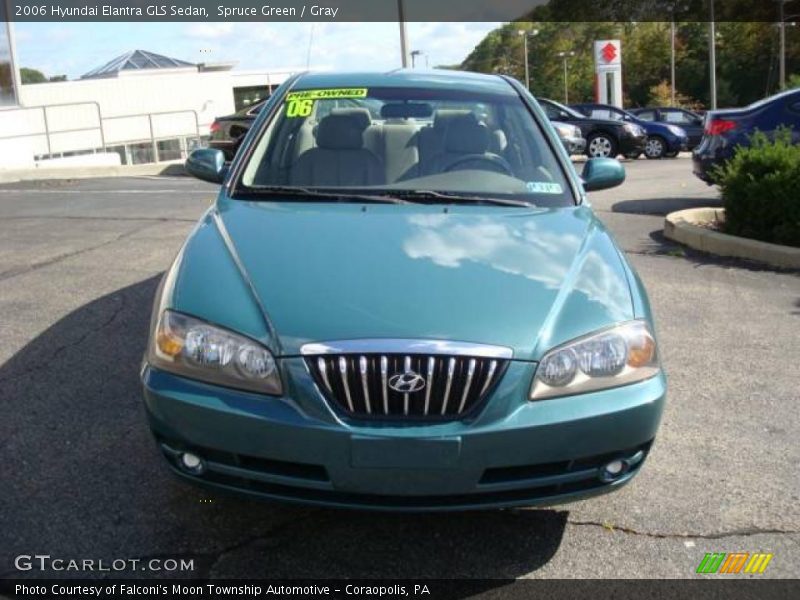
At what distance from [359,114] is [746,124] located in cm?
749

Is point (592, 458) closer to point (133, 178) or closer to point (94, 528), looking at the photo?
point (94, 528)

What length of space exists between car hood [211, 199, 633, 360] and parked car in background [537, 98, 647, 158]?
16.9 metres

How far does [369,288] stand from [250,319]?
0.41 m

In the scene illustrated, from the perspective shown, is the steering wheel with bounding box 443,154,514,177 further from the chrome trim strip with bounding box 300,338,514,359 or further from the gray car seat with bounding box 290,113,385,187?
the chrome trim strip with bounding box 300,338,514,359

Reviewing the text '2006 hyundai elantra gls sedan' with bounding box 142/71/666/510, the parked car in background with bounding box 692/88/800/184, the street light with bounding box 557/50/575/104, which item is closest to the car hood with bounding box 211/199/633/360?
the text '2006 hyundai elantra gls sedan' with bounding box 142/71/666/510

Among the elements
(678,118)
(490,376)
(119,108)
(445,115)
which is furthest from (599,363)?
(119,108)

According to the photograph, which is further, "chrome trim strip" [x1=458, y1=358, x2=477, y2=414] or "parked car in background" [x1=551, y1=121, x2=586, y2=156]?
"parked car in background" [x1=551, y1=121, x2=586, y2=156]

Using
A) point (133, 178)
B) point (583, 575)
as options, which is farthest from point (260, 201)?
point (133, 178)

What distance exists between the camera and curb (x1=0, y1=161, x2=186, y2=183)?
698 inches

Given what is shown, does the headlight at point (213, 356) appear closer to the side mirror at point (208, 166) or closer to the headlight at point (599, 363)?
the headlight at point (599, 363)

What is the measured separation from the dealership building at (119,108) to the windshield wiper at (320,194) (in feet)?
61.1

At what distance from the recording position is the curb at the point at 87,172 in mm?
17719

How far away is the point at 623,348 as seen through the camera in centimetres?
287

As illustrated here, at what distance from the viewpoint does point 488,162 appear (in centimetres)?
419
